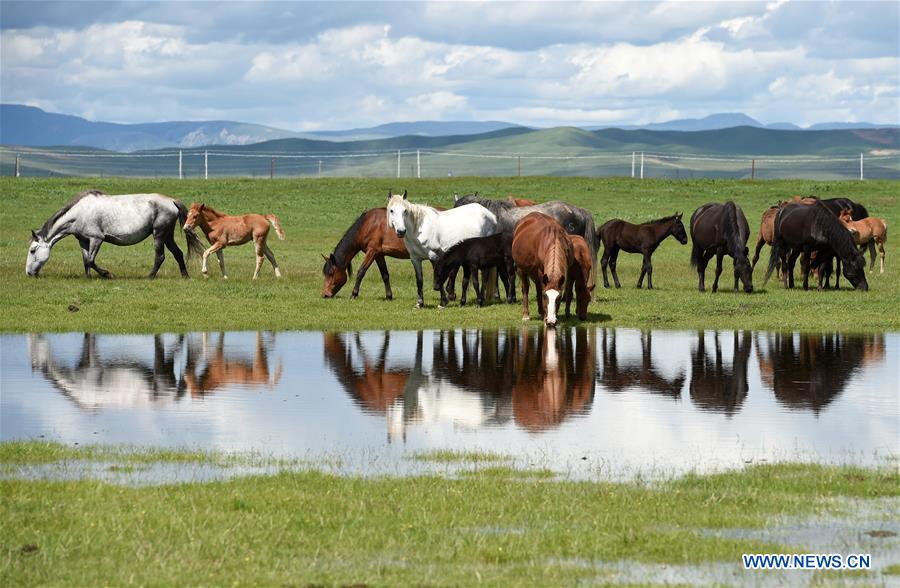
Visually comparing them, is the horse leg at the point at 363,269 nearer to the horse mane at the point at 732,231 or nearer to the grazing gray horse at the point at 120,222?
the grazing gray horse at the point at 120,222

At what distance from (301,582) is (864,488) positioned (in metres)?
4.75

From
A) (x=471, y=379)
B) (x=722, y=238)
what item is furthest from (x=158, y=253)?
(x=471, y=379)

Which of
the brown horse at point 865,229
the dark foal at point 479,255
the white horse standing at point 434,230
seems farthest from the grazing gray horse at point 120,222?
the brown horse at point 865,229

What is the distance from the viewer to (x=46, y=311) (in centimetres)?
2311

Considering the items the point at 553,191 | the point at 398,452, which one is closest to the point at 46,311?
the point at 398,452

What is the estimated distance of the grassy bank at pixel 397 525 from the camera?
8016 mm

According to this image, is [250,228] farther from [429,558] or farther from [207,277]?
[429,558]

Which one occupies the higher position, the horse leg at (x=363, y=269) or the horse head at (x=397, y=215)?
the horse head at (x=397, y=215)

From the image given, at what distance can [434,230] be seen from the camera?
84.1 ft

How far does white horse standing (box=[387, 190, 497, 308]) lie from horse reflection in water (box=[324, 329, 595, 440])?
448 centimetres

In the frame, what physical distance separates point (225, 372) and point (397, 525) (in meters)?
8.21

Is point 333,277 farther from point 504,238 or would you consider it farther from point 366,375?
point 366,375

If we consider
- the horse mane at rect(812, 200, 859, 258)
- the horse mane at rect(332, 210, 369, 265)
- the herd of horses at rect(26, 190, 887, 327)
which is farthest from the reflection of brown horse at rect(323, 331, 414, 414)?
the horse mane at rect(812, 200, 859, 258)

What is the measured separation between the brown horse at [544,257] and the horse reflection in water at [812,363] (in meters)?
3.49
